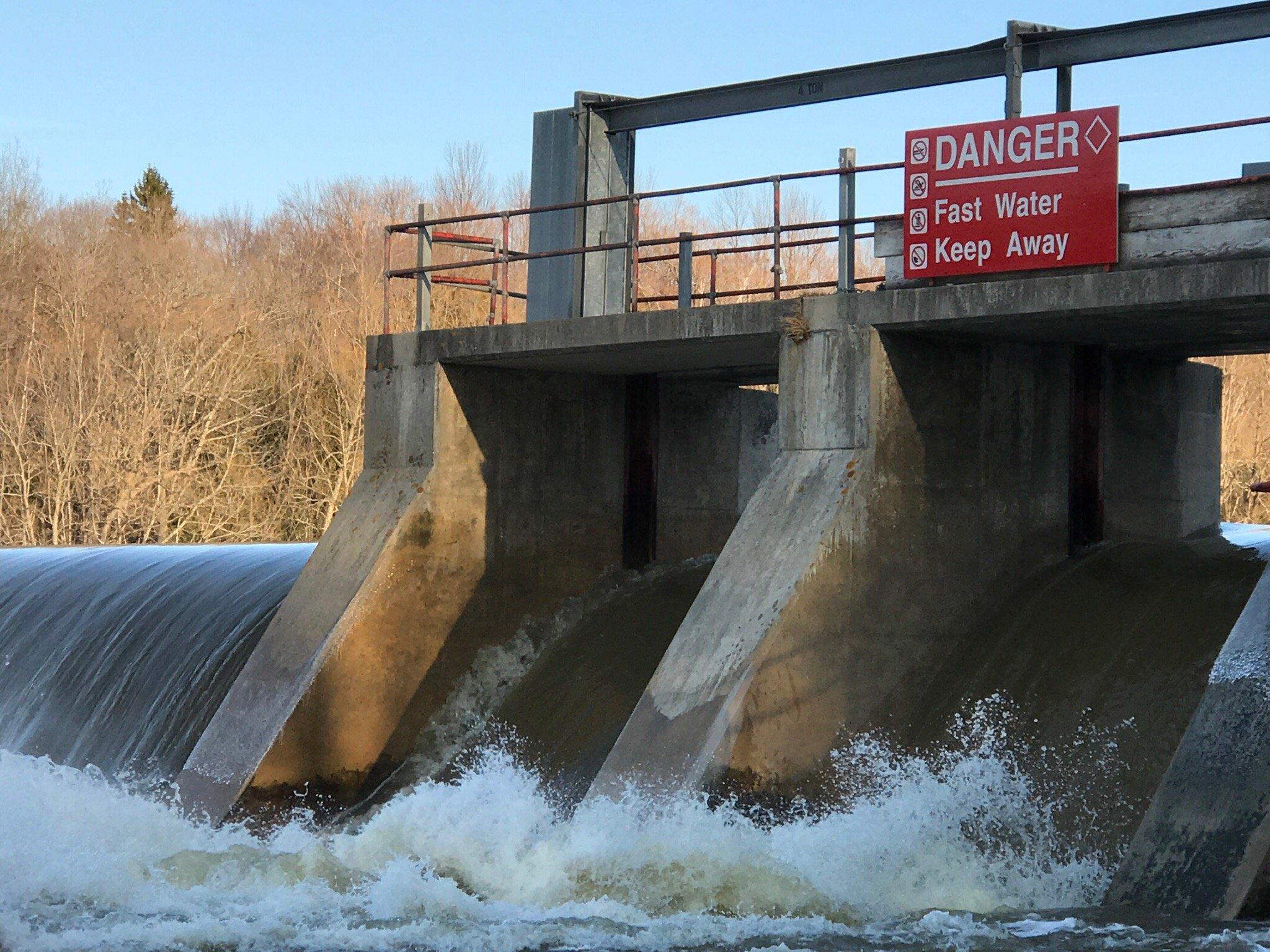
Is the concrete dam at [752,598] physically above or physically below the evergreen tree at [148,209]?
below

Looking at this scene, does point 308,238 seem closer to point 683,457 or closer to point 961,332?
point 683,457

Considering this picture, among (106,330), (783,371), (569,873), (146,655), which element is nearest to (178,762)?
(146,655)

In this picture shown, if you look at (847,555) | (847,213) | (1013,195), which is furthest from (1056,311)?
(847,555)

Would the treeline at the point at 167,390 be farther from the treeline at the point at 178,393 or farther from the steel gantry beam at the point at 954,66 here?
the steel gantry beam at the point at 954,66

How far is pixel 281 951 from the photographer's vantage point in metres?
8.74

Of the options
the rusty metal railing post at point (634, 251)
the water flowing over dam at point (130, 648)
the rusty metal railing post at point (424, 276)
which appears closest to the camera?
the rusty metal railing post at point (634, 251)

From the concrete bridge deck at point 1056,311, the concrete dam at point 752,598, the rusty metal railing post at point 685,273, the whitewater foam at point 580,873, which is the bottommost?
the whitewater foam at point 580,873

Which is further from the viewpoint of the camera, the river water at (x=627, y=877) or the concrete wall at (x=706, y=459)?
the concrete wall at (x=706, y=459)

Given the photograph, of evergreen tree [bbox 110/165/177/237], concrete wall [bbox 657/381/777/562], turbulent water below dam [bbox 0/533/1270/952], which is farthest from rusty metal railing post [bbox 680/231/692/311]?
evergreen tree [bbox 110/165/177/237]

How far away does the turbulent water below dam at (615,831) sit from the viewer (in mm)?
9031

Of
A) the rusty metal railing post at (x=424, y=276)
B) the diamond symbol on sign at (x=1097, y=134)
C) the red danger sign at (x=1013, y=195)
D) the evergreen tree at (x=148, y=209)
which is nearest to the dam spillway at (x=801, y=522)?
the red danger sign at (x=1013, y=195)

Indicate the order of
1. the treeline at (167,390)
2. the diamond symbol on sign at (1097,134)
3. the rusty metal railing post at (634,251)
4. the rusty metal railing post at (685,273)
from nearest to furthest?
the diamond symbol on sign at (1097,134) → the rusty metal railing post at (685,273) → the rusty metal railing post at (634,251) → the treeline at (167,390)

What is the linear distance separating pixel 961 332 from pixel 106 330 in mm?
27243

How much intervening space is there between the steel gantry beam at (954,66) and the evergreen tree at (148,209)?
4004cm
